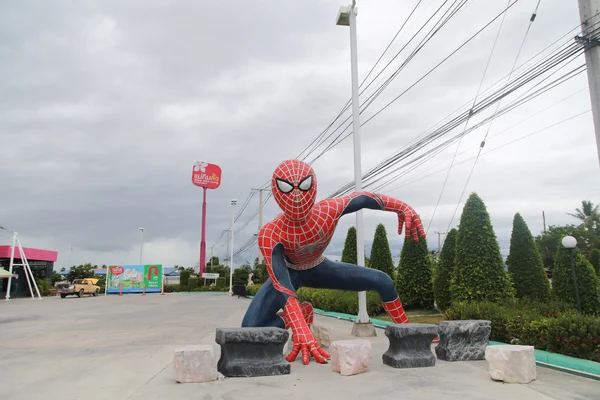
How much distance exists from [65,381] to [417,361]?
15.0 ft

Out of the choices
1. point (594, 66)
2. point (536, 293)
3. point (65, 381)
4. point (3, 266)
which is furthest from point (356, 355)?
point (3, 266)

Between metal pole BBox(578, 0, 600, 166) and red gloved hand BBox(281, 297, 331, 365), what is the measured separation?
4421 mm

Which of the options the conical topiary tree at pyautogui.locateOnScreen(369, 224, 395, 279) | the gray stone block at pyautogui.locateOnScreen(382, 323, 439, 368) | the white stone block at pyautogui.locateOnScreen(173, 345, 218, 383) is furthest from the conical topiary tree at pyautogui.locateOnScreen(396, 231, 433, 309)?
the white stone block at pyautogui.locateOnScreen(173, 345, 218, 383)

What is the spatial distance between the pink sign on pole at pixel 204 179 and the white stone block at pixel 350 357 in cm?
3740

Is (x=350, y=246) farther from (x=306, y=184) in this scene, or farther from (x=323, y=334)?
(x=306, y=184)

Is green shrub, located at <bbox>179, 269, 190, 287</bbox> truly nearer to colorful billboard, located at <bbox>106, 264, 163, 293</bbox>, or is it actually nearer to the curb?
colorful billboard, located at <bbox>106, 264, 163, 293</bbox>

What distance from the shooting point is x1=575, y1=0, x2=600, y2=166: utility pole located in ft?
17.7

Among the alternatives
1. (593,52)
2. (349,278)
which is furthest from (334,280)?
(593,52)

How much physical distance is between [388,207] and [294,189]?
1.67 m

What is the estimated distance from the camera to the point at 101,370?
6152 millimetres

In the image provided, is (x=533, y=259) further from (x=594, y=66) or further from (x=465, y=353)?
(x=594, y=66)

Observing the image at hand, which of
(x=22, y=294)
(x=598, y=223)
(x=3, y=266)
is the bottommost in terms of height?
(x=22, y=294)

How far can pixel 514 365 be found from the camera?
16.2 ft

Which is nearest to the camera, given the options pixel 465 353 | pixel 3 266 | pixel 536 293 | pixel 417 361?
pixel 417 361
